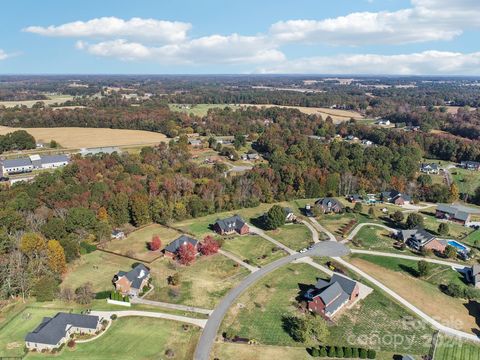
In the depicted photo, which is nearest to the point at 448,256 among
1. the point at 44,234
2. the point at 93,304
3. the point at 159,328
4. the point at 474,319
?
the point at 474,319

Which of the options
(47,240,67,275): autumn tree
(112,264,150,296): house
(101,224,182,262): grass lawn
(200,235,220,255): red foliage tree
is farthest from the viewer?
(101,224,182,262): grass lawn

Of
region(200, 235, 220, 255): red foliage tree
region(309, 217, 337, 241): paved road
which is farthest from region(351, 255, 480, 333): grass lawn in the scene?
region(200, 235, 220, 255): red foliage tree

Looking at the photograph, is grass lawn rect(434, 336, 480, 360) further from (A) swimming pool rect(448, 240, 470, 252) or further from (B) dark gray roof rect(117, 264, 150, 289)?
(B) dark gray roof rect(117, 264, 150, 289)

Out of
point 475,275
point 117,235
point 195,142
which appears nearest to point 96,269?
point 117,235

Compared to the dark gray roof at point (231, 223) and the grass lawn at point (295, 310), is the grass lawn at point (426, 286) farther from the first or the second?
the dark gray roof at point (231, 223)

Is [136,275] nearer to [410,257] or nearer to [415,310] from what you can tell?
[415,310]

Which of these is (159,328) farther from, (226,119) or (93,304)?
(226,119)
